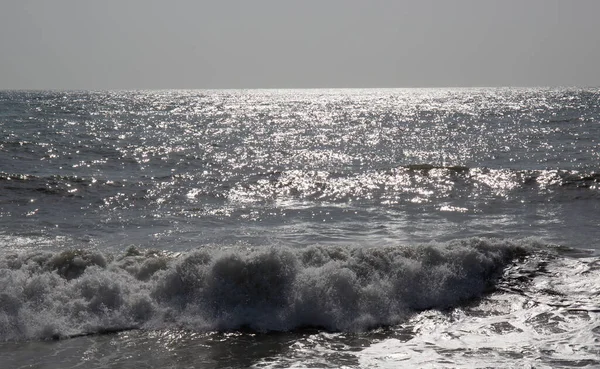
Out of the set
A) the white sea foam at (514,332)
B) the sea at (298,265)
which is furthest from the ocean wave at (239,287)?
the white sea foam at (514,332)

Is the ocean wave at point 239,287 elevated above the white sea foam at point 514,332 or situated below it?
above

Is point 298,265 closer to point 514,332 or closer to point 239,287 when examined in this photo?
point 239,287

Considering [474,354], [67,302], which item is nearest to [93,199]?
[67,302]

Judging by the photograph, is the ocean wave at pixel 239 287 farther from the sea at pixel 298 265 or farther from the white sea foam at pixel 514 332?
the white sea foam at pixel 514 332

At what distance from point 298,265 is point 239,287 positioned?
104 cm

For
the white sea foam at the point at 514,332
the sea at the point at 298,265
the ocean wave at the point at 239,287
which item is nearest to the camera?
the white sea foam at the point at 514,332

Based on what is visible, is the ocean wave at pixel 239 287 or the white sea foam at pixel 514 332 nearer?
the white sea foam at pixel 514 332

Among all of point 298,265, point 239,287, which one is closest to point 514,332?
point 298,265

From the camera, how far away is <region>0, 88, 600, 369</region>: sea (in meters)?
7.94

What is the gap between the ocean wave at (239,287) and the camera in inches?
351

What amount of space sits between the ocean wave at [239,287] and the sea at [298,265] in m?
0.03

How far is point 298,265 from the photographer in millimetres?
10141

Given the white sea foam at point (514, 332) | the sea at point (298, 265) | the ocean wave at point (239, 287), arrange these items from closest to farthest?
1. the white sea foam at point (514, 332)
2. the sea at point (298, 265)
3. the ocean wave at point (239, 287)

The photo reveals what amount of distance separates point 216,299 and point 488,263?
15.6 ft
